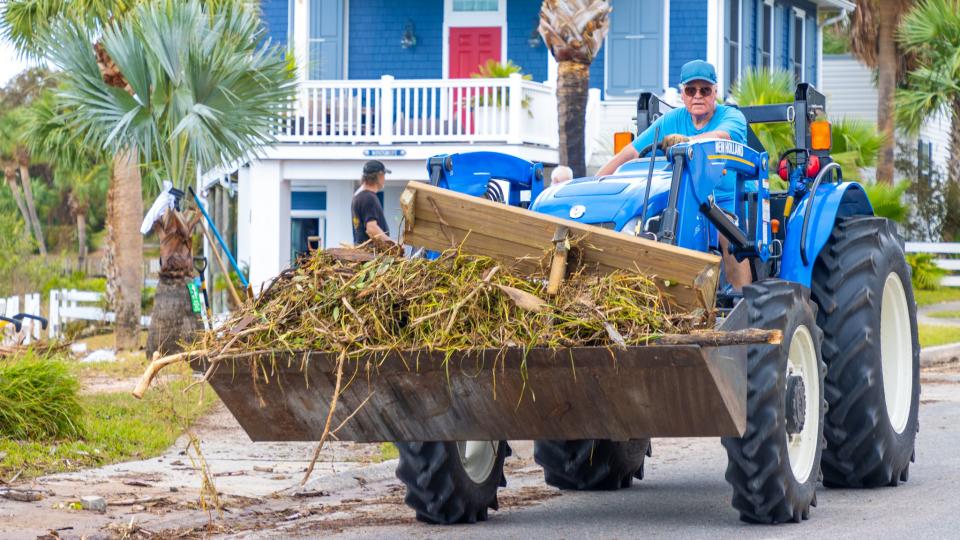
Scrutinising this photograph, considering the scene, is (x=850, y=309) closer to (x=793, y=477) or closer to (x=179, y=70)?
(x=793, y=477)

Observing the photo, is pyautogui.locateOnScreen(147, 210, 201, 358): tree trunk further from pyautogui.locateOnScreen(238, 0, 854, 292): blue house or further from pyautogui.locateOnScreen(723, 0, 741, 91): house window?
pyautogui.locateOnScreen(723, 0, 741, 91): house window

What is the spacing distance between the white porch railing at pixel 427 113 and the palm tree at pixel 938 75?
1094cm

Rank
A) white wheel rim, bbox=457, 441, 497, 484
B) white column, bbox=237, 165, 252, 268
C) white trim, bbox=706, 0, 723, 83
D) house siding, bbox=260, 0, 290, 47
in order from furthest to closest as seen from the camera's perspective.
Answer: white column, bbox=237, 165, 252, 268
house siding, bbox=260, 0, 290, 47
white trim, bbox=706, 0, 723, 83
white wheel rim, bbox=457, 441, 497, 484

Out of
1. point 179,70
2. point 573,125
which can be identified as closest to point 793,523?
point 179,70

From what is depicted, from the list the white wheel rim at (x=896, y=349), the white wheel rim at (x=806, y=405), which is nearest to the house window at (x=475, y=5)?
the white wheel rim at (x=896, y=349)

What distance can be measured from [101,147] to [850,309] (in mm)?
11670

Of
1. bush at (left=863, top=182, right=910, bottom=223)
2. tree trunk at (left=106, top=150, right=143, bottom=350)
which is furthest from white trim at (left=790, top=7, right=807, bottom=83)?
tree trunk at (left=106, top=150, right=143, bottom=350)

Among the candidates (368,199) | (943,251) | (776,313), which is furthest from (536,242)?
(943,251)

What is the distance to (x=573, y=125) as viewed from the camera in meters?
20.3

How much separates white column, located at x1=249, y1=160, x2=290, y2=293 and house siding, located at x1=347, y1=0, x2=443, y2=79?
372 centimetres

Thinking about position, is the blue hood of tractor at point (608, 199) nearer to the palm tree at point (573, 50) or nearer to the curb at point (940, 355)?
the curb at point (940, 355)

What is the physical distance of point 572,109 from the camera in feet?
66.1

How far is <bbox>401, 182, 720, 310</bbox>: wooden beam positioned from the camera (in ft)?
21.9

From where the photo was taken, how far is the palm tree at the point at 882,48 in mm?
33688
